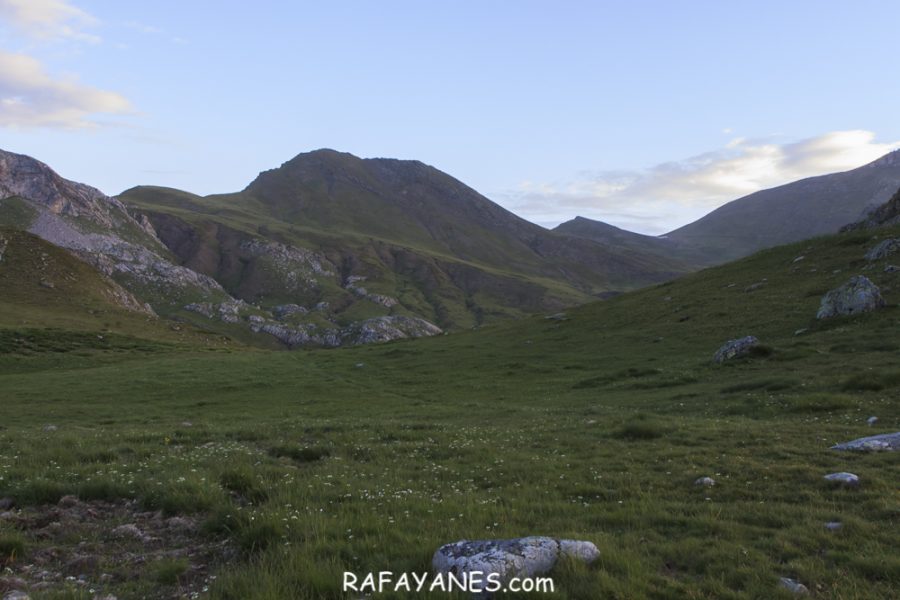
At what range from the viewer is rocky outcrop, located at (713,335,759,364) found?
106 feet

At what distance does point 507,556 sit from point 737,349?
100 feet

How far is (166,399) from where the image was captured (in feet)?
125

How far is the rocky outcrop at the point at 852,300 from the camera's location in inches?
1439

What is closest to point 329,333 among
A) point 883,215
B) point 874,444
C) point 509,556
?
point 883,215

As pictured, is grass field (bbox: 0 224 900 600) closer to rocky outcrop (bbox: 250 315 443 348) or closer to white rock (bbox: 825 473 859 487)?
white rock (bbox: 825 473 859 487)

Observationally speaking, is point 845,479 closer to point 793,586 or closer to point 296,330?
point 793,586

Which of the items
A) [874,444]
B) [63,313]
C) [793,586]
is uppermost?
Answer: [793,586]

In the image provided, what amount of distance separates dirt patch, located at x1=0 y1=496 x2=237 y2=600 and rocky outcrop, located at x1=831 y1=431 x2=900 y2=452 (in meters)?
14.9

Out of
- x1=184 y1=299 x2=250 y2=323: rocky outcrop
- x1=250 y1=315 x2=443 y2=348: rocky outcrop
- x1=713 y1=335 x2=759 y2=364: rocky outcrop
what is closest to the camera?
x1=713 y1=335 x2=759 y2=364: rocky outcrop

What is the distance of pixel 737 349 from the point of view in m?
32.4

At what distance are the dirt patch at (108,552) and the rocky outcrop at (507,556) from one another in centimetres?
301

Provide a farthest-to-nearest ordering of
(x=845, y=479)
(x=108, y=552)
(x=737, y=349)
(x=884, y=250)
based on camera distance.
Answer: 1. (x=884, y=250)
2. (x=737, y=349)
3. (x=845, y=479)
4. (x=108, y=552)

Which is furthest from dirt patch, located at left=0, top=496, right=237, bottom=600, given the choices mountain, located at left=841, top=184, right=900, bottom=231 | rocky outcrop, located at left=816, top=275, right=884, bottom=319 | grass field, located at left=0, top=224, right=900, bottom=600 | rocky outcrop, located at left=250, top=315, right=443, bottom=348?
rocky outcrop, located at left=250, top=315, right=443, bottom=348

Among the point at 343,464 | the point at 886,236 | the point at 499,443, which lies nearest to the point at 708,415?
the point at 499,443
